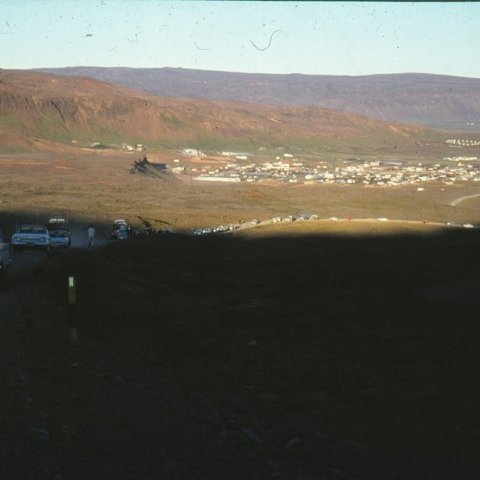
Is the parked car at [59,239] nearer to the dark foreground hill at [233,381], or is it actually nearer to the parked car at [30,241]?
the parked car at [30,241]

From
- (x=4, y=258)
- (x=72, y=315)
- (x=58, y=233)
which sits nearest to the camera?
(x=72, y=315)

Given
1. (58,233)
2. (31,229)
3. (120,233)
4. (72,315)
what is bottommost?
(120,233)

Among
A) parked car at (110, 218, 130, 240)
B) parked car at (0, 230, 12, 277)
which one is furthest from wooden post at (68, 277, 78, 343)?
parked car at (110, 218, 130, 240)

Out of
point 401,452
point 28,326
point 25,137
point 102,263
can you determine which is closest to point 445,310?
point 102,263

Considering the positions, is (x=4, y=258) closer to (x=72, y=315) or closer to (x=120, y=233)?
(x=72, y=315)

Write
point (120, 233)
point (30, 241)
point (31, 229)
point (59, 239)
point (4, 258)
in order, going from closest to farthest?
point (4, 258)
point (30, 241)
point (31, 229)
point (59, 239)
point (120, 233)

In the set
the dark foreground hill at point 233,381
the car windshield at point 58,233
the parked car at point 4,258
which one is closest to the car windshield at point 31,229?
the car windshield at point 58,233

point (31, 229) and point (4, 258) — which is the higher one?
point (4, 258)

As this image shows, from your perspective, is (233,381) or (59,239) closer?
(233,381)

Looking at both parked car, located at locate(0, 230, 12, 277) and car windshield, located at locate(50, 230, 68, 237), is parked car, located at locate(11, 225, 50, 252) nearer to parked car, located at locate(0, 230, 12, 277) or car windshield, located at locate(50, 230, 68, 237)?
car windshield, located at locate(50, 230, 68, 237)

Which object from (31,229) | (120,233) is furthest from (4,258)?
(120,233)
